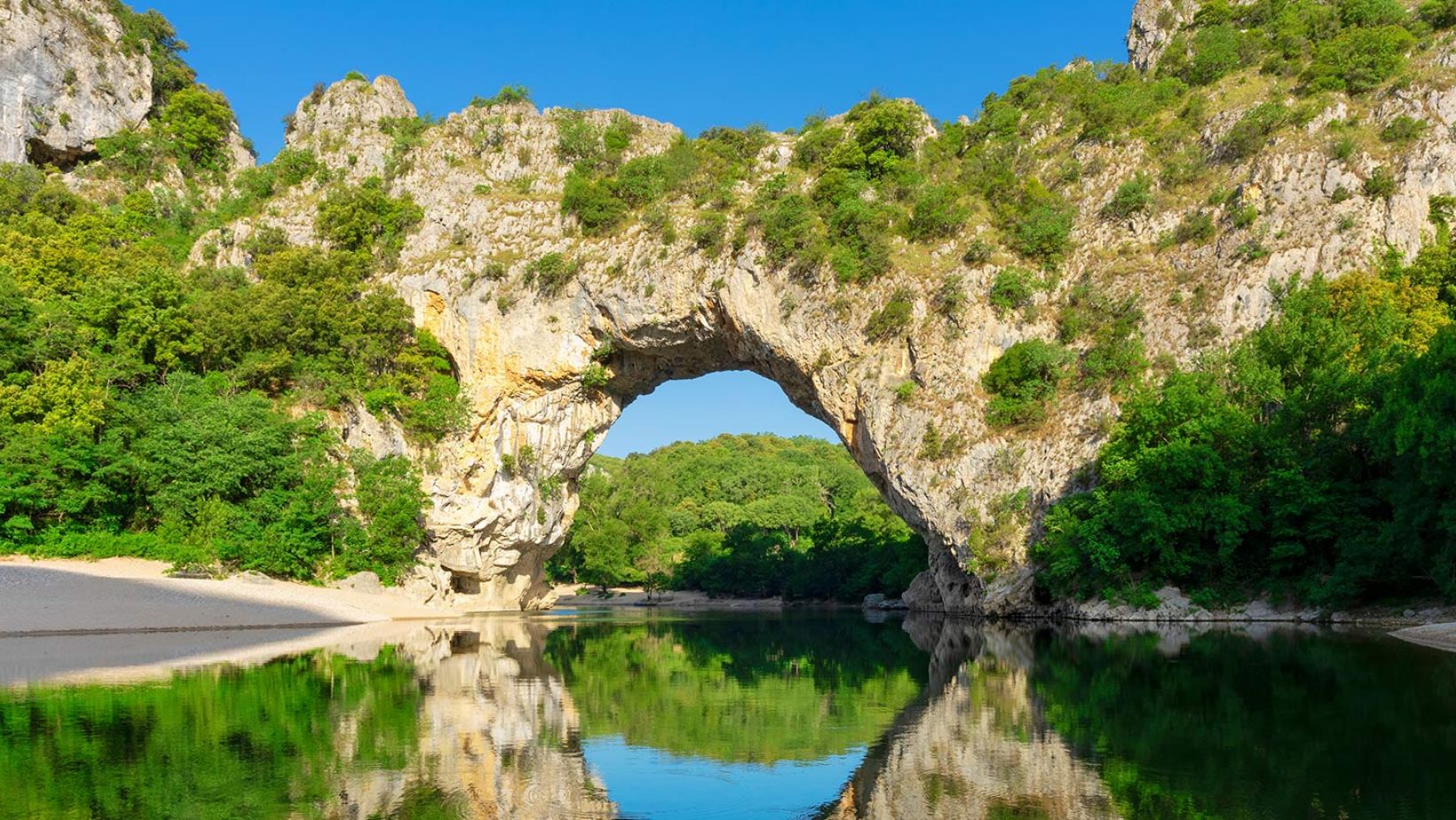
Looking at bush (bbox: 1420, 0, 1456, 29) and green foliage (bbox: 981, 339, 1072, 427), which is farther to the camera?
bush (bbox: 1420, 0, 1456, 29)

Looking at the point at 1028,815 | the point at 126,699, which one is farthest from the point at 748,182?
the point at 1028,815

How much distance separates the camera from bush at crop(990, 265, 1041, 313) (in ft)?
132

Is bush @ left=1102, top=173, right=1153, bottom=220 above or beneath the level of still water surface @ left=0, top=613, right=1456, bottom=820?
above

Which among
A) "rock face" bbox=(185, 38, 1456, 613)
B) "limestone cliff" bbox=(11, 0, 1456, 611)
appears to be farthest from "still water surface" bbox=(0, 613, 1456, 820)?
"limestone cliff" bbox=(11, 0, 1456, 611)

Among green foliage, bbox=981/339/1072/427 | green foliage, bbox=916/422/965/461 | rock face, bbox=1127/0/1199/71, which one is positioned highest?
rock face, bbox=1127/0/1199/71

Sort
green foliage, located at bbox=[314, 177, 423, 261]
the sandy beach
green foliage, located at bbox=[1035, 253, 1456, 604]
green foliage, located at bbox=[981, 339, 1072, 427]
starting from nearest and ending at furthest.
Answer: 1. the sandy beach
2. green foliage, located at bbox=[1035, 253, 1456, 604]
3. green foliage, located at bbox=[981, 339, 1072, 427]
4. green foliage, located at bbox=[314, 177, 423, 261]

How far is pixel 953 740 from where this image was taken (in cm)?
1095

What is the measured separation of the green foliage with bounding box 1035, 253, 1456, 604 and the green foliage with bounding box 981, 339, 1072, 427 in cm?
431

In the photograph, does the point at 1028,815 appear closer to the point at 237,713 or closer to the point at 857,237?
the point at 237,713

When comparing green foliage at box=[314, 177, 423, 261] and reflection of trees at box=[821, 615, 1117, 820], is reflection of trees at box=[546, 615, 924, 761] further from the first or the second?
green foliage at box=[314, 177, 423, 261]

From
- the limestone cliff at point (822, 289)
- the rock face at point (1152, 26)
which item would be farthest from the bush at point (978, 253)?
the rock face at point (1152, 26)

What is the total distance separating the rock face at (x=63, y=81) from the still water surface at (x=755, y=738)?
49985mm

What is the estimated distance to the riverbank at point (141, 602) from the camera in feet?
92.4

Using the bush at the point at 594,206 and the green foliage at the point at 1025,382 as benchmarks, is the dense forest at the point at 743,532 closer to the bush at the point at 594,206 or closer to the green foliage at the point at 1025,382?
the green foliage at the point at 1025,382
